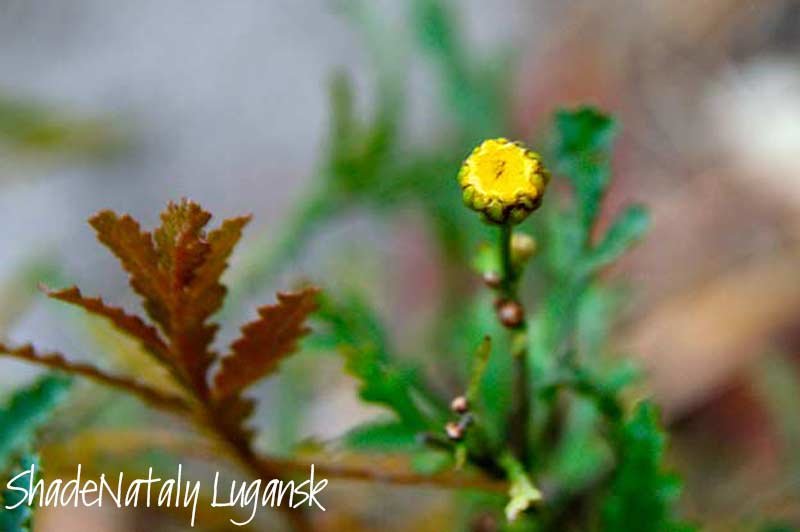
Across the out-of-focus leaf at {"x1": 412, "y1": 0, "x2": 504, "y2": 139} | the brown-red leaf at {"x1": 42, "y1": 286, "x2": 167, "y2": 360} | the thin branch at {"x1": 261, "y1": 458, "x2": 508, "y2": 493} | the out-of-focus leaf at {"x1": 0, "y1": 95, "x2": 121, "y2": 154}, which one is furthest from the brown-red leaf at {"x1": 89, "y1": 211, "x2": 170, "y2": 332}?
the out-of-focus leaf at {"x1": 0, "y1": 95, "x2": 121, "y2": 154}

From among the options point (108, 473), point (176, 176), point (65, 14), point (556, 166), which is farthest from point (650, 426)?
point (65, 14)

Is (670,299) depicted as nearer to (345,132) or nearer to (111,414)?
(345,132)

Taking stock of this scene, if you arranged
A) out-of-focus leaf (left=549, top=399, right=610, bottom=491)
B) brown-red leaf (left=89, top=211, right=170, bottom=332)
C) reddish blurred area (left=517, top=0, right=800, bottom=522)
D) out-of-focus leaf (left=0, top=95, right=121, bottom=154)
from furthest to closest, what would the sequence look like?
out-of-focus leaf (left=0, top=95, right=121, bottom=154), reddish blurred area (left=517, top=0, right=800, bottom=522), out-of-focus leaf (left=549, top=399, right=610, bottom=491), brown-red leaf (left=89, top=211, right=170, bottom=332)

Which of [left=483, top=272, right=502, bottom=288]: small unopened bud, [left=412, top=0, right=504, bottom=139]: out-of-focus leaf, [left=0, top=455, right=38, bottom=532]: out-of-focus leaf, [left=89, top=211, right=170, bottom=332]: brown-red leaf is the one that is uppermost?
[left=412, top=0, right=504, bottom=139]: out-of-focus leaf

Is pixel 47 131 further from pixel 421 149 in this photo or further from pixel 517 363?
pixel 517 363

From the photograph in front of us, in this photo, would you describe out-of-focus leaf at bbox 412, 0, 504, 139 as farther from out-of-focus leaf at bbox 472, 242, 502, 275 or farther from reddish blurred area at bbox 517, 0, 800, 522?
out-of-focus leaf at bbox 472, 242, 502, 275

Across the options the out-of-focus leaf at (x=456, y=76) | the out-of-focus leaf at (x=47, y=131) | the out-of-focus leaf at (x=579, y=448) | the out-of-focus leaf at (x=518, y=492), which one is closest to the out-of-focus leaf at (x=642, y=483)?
the out-of-focus leaf at (x=518, y=492)

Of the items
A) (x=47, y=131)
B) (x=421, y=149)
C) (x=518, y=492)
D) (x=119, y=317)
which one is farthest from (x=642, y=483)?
(x=47, y=131)

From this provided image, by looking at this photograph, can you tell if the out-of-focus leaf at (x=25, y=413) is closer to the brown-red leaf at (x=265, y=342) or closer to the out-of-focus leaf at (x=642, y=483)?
the brown-red leaf at (x=265, y=342)
